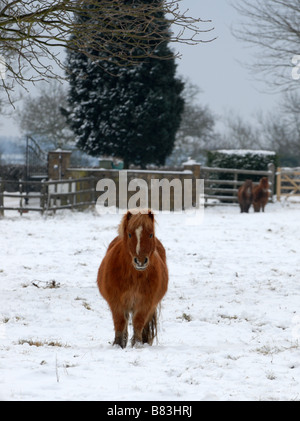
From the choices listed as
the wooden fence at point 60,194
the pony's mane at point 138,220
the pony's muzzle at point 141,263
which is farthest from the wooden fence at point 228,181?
the pony's muzzle at point 141,263

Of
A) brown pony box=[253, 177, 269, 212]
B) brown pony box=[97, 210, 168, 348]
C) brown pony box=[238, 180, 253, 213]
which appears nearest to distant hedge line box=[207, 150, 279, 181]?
brown pony box=[253, 177, 269, 212]

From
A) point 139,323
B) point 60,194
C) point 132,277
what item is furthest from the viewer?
point 60,194

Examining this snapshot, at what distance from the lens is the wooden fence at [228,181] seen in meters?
25.5

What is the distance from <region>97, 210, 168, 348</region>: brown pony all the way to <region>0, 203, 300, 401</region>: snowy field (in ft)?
0.83

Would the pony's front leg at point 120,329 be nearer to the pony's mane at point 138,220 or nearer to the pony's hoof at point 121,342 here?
the pony's hoof at point 121,342

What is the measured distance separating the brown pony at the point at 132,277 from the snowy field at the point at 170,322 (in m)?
0.25

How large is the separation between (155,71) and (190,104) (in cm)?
2716

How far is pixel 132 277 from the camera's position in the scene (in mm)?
5934

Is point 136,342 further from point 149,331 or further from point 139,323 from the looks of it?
point 149,331

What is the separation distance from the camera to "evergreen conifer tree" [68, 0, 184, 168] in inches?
1131

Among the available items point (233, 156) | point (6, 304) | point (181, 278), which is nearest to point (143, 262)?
point (6, 304)

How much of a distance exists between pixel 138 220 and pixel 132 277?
0.64 metres

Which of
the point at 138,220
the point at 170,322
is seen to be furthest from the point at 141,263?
the point at 170,322

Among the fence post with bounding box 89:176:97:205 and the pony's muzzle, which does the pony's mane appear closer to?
the pony's muzzle
